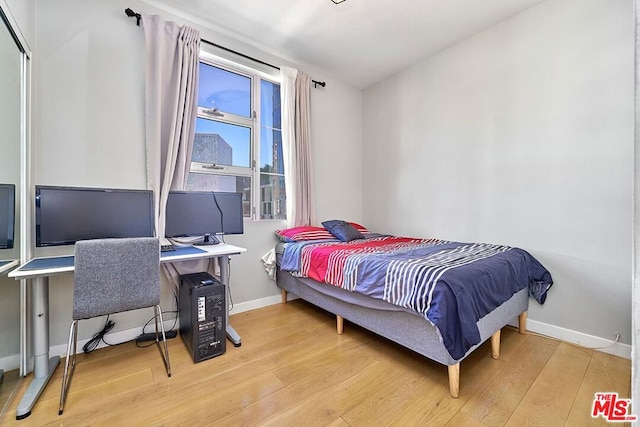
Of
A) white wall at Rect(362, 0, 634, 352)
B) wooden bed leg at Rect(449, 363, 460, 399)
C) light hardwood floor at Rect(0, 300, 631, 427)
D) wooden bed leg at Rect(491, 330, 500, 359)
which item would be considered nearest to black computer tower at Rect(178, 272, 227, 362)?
light hardwood floor at Rect(0, 300, 631, 427)

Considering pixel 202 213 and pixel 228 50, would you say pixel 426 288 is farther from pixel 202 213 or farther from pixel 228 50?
pixel 228 50

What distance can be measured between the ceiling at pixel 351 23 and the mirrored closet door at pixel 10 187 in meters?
1.13

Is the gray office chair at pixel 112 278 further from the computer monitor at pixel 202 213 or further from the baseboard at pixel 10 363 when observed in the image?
the computer monitor at pixel 202 213

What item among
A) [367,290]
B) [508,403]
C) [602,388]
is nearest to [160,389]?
[367,290]

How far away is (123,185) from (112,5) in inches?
55.4

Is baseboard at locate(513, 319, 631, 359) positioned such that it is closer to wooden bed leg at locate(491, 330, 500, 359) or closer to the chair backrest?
wooden bed leg at locate(491, 330, 500, 359)

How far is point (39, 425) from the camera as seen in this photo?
126 centimetres

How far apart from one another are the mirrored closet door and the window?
1075 millimetres

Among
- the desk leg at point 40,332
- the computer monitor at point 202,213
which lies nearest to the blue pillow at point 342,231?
the computer monitor at point 202,213

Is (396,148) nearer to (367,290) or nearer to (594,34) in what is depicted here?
(594,34)

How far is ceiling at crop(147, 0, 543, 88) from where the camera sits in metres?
2.25

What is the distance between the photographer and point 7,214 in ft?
4.98

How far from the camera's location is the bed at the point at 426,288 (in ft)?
4.70

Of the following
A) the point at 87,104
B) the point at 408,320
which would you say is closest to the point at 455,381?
the point at 408,320
